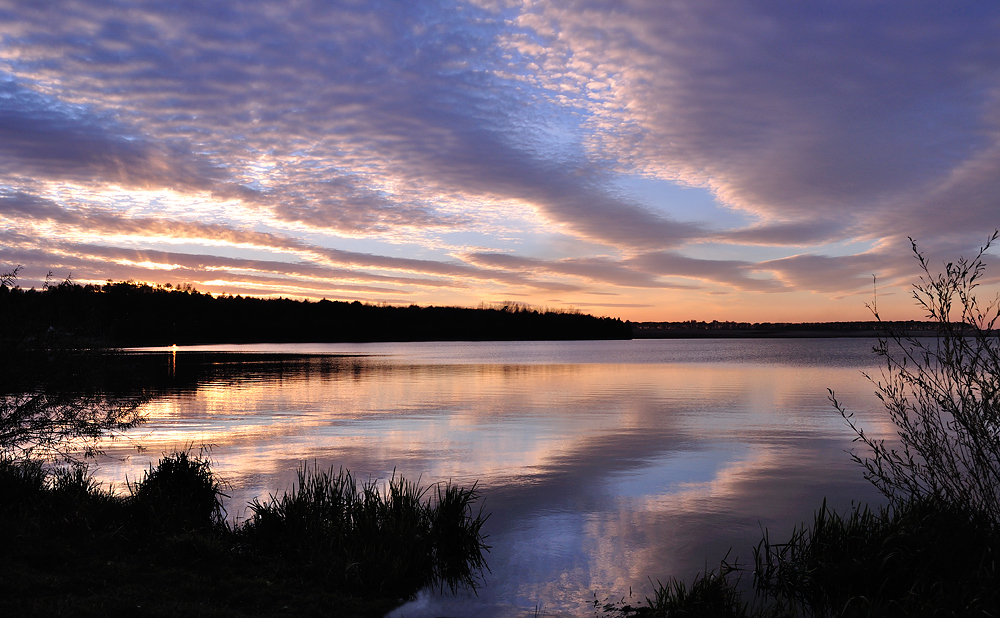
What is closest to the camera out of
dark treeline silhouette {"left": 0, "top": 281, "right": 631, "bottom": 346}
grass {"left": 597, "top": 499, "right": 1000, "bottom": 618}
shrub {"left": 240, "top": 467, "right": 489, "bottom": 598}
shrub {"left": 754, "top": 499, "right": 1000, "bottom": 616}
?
grass {"left": 597, "top": 499, "right": 1000, "bottom": 618}

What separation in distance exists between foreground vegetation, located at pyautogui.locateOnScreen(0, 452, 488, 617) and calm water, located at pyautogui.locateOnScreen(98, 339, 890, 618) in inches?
30.2

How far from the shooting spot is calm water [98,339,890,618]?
10086 mm

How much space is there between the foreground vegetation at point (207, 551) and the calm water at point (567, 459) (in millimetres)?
768

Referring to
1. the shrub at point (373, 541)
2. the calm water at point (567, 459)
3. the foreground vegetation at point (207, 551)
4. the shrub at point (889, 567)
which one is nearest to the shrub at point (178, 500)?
the foreground vegetation at point (207, 551)

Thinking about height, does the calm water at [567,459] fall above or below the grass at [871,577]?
below

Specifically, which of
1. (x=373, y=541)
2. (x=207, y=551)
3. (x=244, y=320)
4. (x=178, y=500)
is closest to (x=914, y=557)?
(x=373, y=541)

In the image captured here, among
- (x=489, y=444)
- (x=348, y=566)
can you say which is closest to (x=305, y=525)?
(x=348, y=566)

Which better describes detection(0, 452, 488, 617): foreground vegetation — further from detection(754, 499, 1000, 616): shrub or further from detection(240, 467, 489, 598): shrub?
detection(754, 499, 1000, 616): shrub

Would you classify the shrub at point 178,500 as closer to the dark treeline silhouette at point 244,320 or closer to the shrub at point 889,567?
the shrub at point 889,567

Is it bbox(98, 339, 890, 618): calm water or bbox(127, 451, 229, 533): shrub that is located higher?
bbox(127, 451, 229, 533): shrub

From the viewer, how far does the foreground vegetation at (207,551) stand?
7.22m

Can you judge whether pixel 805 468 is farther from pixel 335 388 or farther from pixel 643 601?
pixel 335 388

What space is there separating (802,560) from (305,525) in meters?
7.60

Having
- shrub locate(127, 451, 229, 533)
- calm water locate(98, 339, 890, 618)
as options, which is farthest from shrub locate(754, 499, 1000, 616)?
shrub locate(127, 451, 229, 533)
